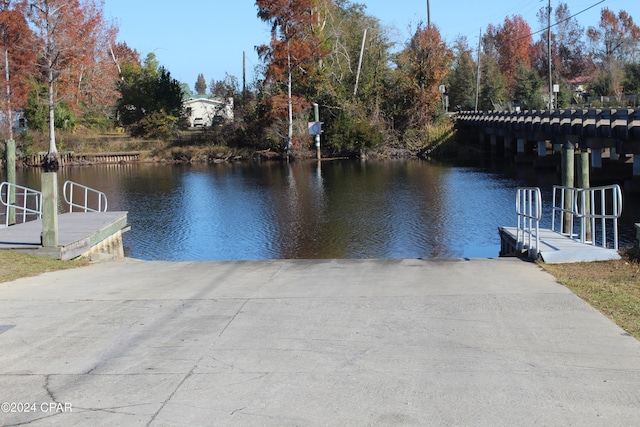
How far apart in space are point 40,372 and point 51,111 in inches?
2117

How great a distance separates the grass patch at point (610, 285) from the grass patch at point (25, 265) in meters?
8.14

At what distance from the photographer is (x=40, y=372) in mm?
6348

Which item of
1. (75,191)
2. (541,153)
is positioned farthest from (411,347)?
(541,153)

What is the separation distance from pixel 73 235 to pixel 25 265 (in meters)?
2.86

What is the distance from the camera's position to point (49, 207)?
43.5 feet

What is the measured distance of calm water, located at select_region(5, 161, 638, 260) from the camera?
765 inches

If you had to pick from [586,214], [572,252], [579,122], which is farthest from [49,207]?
[579,122]

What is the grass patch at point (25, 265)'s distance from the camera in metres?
11.5

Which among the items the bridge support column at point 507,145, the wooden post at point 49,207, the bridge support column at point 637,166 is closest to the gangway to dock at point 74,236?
Answer: the wooden post at point 49,207

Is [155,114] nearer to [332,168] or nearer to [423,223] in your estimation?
[332,168]

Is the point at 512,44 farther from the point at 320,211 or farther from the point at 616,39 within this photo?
the point at 320,211

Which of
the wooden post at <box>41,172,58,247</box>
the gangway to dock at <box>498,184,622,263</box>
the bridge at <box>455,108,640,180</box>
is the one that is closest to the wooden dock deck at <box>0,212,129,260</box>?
the wooden post at <box>41,172,58,247</box>

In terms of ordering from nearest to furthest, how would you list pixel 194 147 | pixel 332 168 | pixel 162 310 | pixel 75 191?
pixel 162 310
pixel 75 191
pixel 332 168
pixel 194 147

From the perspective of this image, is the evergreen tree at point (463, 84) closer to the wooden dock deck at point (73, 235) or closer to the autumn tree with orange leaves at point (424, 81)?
the autumn tree with orange leaves at point (424, 81)
